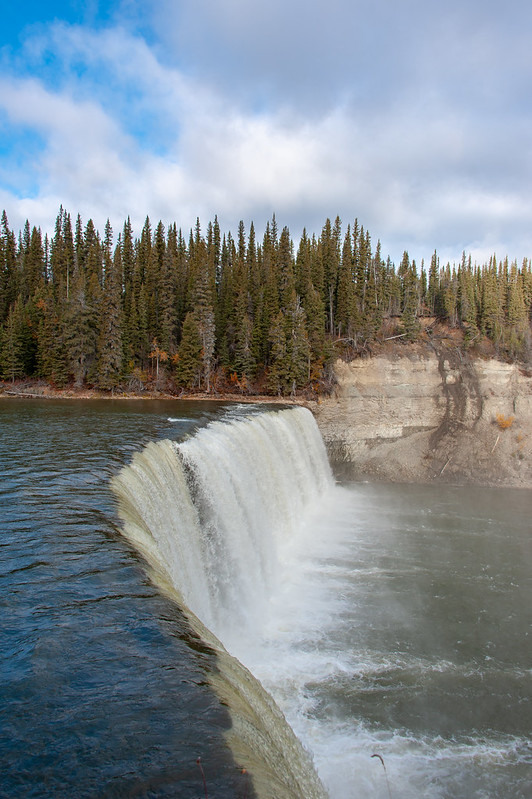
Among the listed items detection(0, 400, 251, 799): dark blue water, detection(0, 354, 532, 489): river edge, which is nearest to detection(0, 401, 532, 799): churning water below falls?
detection(0, 400, 251, 799): dark blue water

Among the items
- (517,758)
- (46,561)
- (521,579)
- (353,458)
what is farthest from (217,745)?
(353,458)

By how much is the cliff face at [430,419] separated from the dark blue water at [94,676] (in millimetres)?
31881

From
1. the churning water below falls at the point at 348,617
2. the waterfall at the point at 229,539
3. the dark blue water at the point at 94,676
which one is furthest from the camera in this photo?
the churning water below falls at the point at 348,617

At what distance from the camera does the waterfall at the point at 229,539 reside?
4.87 meters

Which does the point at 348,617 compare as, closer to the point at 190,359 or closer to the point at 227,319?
the point at 190,359

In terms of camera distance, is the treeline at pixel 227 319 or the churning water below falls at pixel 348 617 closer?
the churning water below falls at pixel 348 617

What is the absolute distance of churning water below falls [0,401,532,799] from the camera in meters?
4.26

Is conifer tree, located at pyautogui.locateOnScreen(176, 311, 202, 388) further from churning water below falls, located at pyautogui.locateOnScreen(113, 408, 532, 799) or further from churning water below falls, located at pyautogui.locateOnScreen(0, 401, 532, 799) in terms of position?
churning water below falls, located at pyautogui.locateOnScreen(113, 408, 532, 799)

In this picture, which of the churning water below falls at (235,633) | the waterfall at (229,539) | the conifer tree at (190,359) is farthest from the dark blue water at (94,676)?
the conifer tree at (190,359)

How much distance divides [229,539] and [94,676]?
9001 mm

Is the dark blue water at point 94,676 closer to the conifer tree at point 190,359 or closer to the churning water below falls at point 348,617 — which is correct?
the churning water below falls at point 348,617

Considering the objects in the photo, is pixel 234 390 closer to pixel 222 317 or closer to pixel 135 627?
pixel 222 317

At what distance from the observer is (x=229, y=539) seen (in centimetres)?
1392

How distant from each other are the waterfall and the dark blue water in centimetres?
42
